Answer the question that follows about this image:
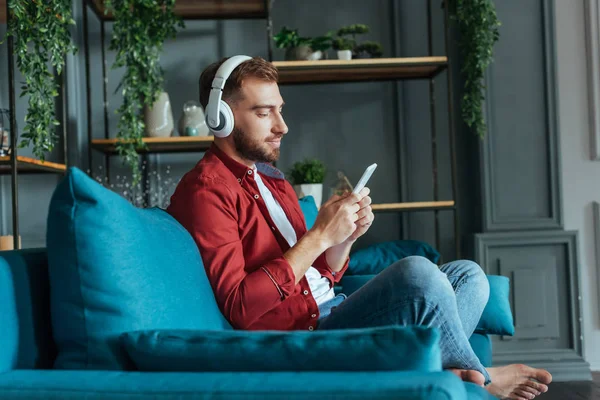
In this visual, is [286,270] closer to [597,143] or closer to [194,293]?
[194,293]

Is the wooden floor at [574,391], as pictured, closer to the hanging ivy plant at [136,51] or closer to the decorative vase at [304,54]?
the decorative vase at [304,54]

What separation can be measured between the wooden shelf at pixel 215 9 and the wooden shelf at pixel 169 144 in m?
0.64

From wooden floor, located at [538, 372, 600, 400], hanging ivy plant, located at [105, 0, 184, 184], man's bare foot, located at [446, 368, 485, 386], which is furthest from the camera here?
hanging ivy plant, located at [105, 0, 184, 184]

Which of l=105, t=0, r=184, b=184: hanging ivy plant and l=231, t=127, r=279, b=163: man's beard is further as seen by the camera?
l=105, t=0, r=184, b=184: hanging ivy plant

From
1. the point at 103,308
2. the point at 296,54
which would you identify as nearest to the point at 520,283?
the point at 296,54

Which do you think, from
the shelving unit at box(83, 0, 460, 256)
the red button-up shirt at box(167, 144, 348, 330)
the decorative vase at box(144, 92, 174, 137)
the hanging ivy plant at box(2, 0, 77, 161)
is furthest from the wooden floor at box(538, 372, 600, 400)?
the hanging ivy plant at box(2, 0, 77, 161)

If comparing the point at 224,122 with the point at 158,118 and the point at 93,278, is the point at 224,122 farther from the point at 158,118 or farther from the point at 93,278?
the point at 158,118

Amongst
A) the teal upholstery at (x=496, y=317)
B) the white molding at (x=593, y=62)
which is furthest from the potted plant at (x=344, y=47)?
the teal upholstery at (x=496, y=317)

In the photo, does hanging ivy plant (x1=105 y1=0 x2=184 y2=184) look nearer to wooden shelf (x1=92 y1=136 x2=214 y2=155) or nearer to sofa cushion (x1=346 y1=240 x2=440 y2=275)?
wooden shelf (x1=92 y1=136 x2=214 y2=155)

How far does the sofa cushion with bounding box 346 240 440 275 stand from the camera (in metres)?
3.29

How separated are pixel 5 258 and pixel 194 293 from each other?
1.17 ft

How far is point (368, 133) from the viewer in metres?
3.77

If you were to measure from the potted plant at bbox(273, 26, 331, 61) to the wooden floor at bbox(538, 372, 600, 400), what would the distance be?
182 centimetres

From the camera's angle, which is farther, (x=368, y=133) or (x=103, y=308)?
(x=368, y=133)
